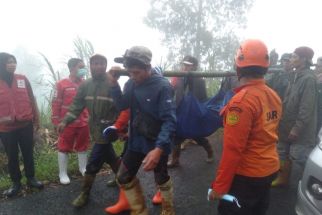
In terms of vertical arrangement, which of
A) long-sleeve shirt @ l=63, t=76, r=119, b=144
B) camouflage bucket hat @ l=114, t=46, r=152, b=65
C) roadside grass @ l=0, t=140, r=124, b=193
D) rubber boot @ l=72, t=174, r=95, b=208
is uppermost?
camouflage bucket hat @ l=114, t=46, r=152, b=65

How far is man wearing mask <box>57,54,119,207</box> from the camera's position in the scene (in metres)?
4.06

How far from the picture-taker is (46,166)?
527 centimetres

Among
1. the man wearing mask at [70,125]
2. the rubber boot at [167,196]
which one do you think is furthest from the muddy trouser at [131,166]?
the man wearing mask at [70,125]

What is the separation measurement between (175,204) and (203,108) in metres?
1.28

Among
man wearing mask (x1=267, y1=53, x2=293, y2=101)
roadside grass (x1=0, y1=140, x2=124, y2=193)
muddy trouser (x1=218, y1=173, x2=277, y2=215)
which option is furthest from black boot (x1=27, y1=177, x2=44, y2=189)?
man wearing mask (x1=267, y1=53, x2=293, y2=101)

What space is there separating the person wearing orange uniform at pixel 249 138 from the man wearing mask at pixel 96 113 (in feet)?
6.93

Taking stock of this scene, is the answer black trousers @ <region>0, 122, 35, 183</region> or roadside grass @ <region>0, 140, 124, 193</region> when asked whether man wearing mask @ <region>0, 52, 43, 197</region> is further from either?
roadside grass @ <region>0, 140, 124, 193</region>

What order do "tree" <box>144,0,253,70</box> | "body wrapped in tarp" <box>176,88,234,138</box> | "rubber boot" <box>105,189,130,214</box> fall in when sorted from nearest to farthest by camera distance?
"rubber boot" <box>105,189,130,214</box> < "body wrapped in tarp" <box>176,88,234,138</box> < "tree" <box>144,0,253,70</box>

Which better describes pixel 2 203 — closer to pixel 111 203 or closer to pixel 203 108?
pixel 111 203

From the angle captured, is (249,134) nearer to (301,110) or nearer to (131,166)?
(131,166)

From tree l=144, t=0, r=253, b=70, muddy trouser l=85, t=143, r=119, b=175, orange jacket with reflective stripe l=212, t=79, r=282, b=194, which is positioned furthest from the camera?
tree l=144, t=0, r=253, b=70

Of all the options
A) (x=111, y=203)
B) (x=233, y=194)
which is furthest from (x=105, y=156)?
(x=233, y=194)

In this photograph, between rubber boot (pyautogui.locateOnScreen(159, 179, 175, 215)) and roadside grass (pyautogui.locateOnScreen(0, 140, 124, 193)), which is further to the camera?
roadside grass (pyautogui.locateOnScreen(0, 140, 124, 193))

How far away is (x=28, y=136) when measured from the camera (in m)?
4.60
